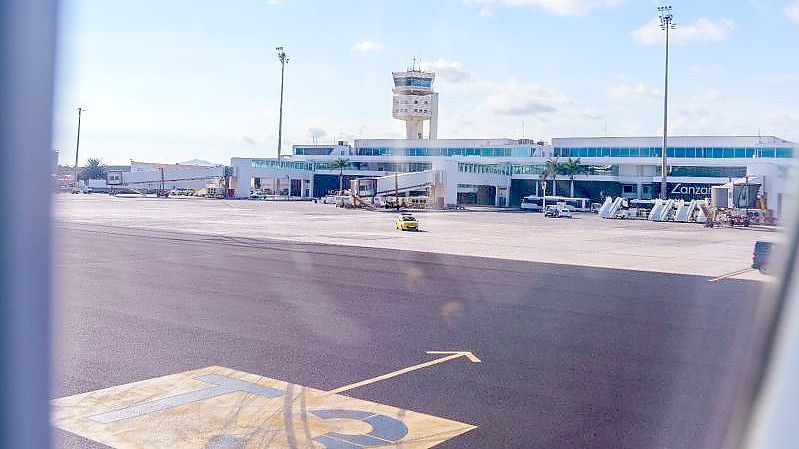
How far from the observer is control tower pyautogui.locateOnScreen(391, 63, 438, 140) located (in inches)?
5123

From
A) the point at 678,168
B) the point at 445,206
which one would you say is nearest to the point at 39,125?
the point at 445,206

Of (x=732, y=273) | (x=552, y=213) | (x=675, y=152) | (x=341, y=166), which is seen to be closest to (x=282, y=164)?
(x=341, y=166)

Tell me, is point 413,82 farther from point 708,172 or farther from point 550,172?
point 708,172

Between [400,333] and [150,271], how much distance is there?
1085cm

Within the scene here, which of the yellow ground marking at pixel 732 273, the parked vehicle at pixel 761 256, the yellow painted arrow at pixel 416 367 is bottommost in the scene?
the yellow painted arrow at pixel 416 367

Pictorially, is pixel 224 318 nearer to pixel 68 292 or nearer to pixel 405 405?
pixel 68 292

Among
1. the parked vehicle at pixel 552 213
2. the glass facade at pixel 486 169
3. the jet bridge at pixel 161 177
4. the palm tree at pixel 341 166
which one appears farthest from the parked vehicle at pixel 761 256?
the jet bridge at pixel 161 177

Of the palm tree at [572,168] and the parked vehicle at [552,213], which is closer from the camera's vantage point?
the parked vehicle at [552,213]

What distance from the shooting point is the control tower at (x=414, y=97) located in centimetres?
13012

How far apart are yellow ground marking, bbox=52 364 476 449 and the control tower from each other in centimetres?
12281

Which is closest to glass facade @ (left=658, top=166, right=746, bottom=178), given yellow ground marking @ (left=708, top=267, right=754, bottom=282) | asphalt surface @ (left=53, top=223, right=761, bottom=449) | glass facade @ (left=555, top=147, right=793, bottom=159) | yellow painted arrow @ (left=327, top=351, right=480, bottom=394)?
glass facade @ (left=555, top=147, right=793, bottom=159)

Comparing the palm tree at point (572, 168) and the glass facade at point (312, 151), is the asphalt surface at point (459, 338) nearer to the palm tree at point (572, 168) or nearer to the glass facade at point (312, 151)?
the palm tree at point (572, 168)

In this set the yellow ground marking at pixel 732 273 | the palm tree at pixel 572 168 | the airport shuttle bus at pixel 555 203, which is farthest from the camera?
the palm tree at pixel 572 168

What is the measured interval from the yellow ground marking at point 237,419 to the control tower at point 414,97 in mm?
122806
